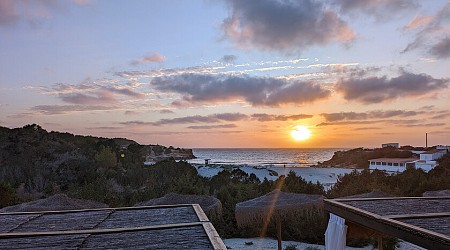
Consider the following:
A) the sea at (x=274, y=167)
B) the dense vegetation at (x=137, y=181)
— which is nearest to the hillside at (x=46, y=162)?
the dense vegetation at (x=137, y=181)

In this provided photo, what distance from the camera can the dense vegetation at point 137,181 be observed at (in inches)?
480

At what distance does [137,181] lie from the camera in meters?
21.2

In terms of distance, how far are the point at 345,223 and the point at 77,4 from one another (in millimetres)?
8573

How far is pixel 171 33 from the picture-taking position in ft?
37.7

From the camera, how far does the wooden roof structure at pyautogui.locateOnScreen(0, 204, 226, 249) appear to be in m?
2.88

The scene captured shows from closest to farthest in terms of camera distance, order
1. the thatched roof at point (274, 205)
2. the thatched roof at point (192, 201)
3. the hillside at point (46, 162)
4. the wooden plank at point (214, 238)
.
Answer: the wooden plank at point (214, 238)
the thatched roof at point (274, 205)
the thatched roof at point (192, 201)
the hillside at point (46, 162)

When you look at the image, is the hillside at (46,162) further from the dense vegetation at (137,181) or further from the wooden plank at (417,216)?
the wooden plank at (417,216)

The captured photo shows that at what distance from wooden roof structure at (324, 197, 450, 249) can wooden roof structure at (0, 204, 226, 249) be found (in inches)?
68.4

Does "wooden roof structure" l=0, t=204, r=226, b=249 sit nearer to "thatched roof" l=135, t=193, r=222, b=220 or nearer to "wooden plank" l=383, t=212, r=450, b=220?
"wooden plank" l=383, t=212, r=450, b=220

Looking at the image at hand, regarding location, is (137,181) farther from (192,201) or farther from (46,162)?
(192,201)

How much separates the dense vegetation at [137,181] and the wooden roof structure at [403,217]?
5221 mm

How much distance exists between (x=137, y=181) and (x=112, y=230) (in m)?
18.3

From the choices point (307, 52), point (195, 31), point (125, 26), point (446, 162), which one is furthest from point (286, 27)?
point (446, 162)

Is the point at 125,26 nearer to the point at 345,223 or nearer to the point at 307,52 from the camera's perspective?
the point at 307,52
